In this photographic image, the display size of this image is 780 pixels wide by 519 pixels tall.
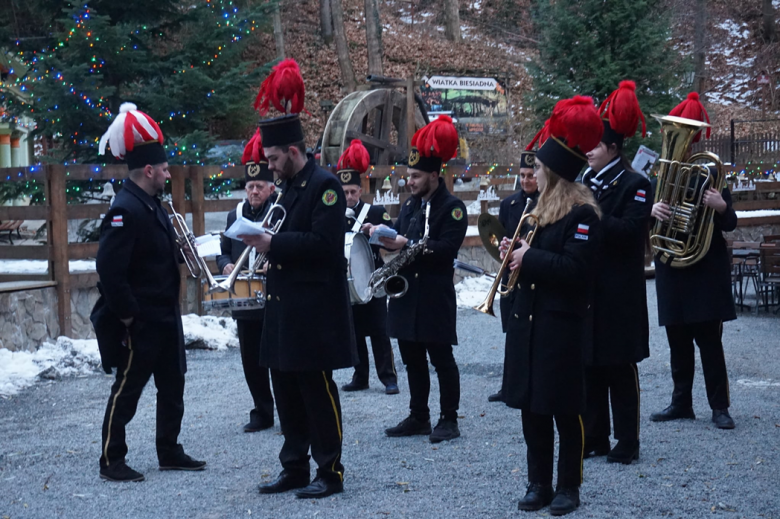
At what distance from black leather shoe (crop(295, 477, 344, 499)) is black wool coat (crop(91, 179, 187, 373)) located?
1.14 metres

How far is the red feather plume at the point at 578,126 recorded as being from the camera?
12.8 ft

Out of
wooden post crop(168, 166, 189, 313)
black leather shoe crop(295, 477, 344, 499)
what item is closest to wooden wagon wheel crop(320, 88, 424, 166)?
wooden post crop(168, 166, 189, 313)

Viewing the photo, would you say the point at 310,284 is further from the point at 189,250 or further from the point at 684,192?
the point at 684,192

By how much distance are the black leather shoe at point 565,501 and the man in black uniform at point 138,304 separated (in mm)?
2086

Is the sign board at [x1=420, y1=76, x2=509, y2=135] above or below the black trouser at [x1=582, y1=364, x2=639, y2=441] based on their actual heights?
above

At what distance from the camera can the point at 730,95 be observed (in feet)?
98.1

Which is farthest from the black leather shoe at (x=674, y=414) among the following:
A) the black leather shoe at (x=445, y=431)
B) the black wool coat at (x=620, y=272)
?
the black leather shoe at (x=445, y=431)

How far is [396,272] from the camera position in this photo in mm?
5609

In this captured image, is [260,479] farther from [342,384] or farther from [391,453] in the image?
[342,384]

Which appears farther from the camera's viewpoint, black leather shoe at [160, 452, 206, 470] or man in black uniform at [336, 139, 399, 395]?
man in black uniform at [336, 139, 399, 395]

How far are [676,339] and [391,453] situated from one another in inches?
83.1

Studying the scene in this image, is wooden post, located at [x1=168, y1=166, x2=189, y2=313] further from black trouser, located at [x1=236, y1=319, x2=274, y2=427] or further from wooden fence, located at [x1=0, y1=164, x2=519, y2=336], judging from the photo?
black trouser, located at [x1=236, y1=319, x2=274, y2=427]

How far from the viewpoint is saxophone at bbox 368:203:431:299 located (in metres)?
5.46

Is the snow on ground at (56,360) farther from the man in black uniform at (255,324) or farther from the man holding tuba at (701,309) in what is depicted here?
the man holding tuba at (701,309)
